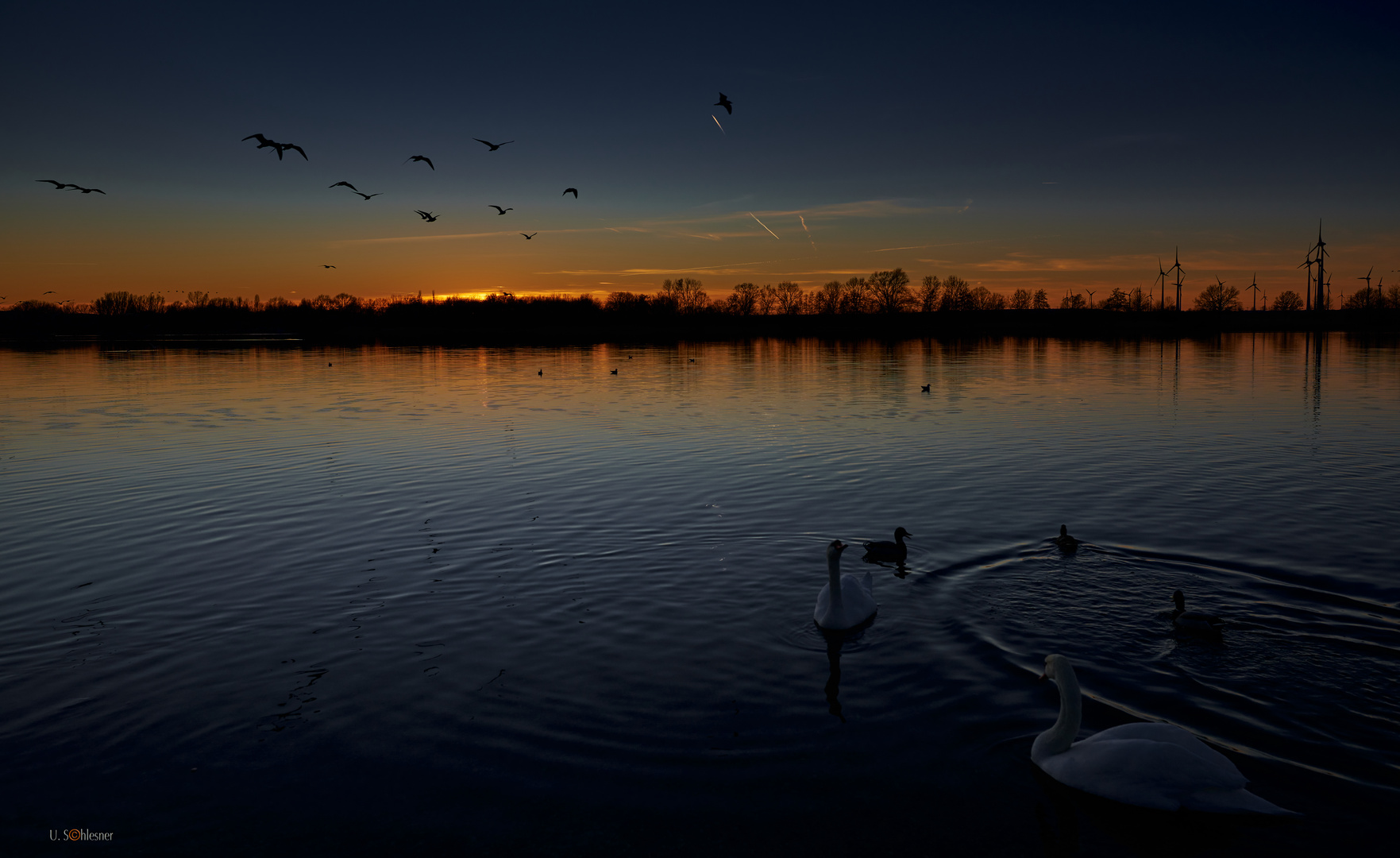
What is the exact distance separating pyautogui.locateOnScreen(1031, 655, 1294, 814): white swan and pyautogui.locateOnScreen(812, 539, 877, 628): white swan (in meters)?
3.50

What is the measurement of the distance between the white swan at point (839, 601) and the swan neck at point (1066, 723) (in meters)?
3.32

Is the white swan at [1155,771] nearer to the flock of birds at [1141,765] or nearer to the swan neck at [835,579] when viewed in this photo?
the flock of birds at [1141,765]

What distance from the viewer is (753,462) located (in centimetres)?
2264

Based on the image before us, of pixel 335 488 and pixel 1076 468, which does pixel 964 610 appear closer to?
pixel 1076 468

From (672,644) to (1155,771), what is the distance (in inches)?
213

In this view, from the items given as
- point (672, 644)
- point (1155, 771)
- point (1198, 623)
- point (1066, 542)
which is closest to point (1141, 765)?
point (1155, 771)

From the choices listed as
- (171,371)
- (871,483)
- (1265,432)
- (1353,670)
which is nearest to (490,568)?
(871,483)

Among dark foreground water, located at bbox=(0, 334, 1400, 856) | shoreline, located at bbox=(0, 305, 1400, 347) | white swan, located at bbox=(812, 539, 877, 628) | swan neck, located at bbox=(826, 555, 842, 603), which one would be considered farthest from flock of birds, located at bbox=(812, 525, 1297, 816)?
shoreline, located at bbox=(0, 305, 1400, 347)

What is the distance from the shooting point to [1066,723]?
7.15 metres

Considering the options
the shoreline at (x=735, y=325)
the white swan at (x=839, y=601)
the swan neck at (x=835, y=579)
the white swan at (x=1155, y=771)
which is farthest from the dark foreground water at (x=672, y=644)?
the shoreline at (x=735, y=325)

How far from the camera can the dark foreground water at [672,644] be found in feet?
21.9

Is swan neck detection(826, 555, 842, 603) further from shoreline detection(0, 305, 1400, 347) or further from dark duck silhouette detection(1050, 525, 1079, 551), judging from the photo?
shoreline detection(0, 305, 1400, 347)

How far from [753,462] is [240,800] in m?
16.8

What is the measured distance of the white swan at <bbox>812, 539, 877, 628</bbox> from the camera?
10320mm
